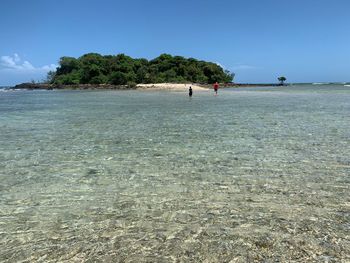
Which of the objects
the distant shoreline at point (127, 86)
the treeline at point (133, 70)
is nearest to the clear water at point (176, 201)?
the distant shoreline at point (127, 86)

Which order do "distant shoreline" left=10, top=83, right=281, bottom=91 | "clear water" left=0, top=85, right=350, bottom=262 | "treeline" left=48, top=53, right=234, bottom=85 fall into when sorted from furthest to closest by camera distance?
"treeline" left=48, top=53, right=234, bottom=85
"distant shoreline" left=10, top=83, right=281, bottom=91
"clear water" left=0, top=85, right=350, bottom=262

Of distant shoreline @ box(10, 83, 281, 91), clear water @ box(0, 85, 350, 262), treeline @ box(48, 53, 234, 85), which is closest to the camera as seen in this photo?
clear water @ box(0, 85, 350, 262)

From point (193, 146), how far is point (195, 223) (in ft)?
21.3

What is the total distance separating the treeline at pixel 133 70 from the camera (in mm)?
123688

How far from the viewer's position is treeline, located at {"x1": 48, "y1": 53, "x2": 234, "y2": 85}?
12369 centimetres

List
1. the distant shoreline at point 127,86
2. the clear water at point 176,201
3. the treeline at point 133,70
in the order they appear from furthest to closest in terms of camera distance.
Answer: the treeline at point 133,70
the distant shoreline at point 127,86
the clear water at point 176,201

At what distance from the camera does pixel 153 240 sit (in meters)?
5.23

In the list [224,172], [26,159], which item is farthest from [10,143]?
[224,172]

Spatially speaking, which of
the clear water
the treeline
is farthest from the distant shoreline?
the clear water

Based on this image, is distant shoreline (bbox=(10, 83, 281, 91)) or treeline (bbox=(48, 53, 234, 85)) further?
treeline (bbox=(48, 53, 234, 85))

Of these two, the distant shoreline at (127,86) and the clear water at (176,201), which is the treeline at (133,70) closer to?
the distant shoreline at (127,86)

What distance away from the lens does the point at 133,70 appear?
128m

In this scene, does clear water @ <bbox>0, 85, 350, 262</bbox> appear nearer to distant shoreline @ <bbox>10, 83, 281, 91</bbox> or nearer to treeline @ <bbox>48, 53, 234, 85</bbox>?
distant shoreline @ <bbox>10, 83, 281, 91</bbox>

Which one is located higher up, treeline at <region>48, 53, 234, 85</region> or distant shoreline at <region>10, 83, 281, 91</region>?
treeline at <region>48, 53, 234, 85</region>
